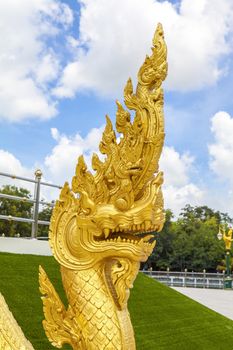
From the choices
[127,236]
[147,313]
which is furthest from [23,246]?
[127,236]

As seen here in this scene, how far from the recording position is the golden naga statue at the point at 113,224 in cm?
235

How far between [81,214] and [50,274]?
351 centimetres

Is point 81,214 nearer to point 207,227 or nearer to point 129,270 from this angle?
point 129,270

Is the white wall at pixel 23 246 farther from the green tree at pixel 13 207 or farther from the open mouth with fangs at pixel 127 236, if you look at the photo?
the open mouth with fangs at pixel 127 236

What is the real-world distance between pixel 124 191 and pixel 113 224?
183 millimetres

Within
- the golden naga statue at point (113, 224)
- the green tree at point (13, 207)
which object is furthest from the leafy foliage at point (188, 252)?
the golden naga statue at point (113, 224)

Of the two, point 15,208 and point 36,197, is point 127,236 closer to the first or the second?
point 36,197

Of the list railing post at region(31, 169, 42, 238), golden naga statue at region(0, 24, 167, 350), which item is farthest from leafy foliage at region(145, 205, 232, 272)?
golden naga statue at region(0, 24, 167, 350)

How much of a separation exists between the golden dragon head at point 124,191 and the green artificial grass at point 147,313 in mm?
2150

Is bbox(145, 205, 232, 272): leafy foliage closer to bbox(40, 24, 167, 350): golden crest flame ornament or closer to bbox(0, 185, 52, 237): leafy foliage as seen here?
bbox(0, 185, 52, 237): leafy foliage

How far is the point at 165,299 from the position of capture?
6.97 meters

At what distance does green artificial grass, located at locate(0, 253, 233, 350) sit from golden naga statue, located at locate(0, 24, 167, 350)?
2.05 metres

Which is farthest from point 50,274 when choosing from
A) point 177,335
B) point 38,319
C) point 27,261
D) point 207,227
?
point 207,227

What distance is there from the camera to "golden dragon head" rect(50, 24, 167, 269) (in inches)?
93.5
